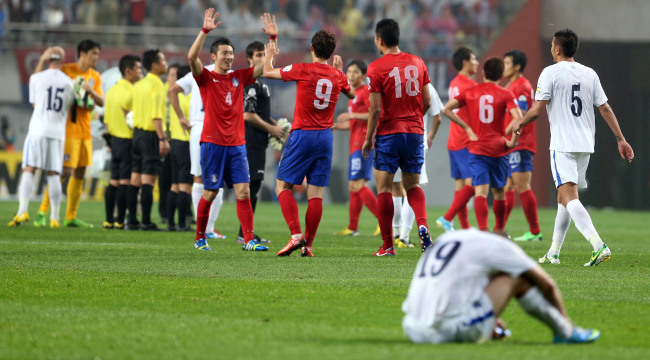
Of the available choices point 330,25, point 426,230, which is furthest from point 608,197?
point 426,230

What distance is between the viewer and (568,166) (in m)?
8.84

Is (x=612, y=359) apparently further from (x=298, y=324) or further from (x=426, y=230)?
(x=426, y=230)

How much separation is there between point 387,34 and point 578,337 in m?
5.12

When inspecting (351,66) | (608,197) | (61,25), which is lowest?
(608,197)

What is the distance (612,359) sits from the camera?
4340 millimetres

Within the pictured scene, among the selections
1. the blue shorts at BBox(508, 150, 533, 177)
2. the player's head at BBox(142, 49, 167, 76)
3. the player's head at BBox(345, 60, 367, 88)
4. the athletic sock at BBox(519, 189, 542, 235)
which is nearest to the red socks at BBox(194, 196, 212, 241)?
the player's head at BBox(345, 60, 367, 88)

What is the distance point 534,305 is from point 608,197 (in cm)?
2209

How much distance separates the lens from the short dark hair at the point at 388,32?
9.29 meters

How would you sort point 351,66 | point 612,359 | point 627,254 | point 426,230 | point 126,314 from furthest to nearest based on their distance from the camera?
1. point 351,66
2. point 627,254
3. point 426,230
4. point 126,314
5. point 612,359

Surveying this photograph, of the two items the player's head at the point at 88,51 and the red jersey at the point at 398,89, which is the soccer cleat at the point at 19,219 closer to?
the player's head at the point at 88,51

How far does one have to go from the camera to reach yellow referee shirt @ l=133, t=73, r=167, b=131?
13.8 meters

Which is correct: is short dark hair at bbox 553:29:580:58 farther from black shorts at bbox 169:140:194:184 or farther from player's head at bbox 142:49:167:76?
player's head at bbox 142:49:167:76

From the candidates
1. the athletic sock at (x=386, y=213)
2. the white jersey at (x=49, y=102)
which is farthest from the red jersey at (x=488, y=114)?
the white jersey at (x=49, y=102)

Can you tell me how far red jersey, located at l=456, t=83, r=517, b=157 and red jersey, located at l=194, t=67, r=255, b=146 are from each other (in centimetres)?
302
